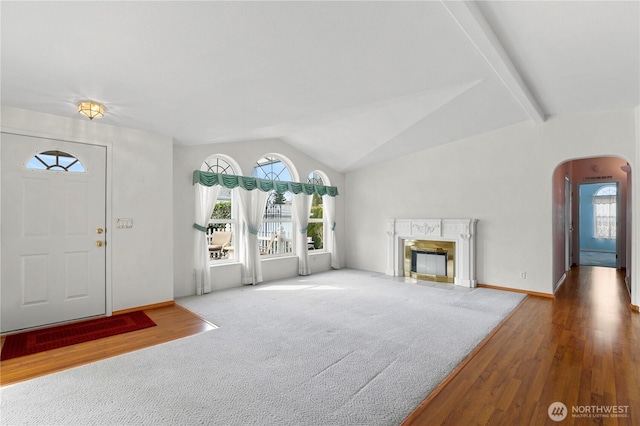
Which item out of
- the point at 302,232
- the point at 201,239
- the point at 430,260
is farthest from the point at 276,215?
the point at 430,260

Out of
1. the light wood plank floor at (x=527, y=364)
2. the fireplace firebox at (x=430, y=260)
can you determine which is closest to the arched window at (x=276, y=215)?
the light wood plank floor at (x=527, y=364)

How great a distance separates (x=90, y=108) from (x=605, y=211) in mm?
A: 13561

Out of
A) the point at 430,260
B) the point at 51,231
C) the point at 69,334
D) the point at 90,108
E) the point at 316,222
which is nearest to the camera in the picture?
the point at 90,108

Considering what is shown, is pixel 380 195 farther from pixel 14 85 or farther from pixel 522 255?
pixel 14 85

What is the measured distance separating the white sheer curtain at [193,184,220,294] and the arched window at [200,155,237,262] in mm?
315

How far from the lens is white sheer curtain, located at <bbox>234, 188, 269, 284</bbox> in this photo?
5523 mm

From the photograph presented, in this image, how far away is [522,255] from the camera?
5.07 meters

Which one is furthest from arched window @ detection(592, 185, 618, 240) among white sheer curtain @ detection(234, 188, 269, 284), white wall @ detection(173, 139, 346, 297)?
white sheer curtain @ detection(234, 188, 269, 284)

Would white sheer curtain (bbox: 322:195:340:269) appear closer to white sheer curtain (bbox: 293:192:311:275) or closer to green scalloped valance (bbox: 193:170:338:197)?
green scalloped valance (bbox: 193:170:338:197)

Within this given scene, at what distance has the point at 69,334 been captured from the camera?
10.9 feet

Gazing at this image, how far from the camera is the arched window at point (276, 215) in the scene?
6078mm

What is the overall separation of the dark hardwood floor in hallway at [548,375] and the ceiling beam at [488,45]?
2699 millimetres

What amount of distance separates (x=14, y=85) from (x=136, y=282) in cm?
247

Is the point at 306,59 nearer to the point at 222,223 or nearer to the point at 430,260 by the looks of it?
the point at 222,223
